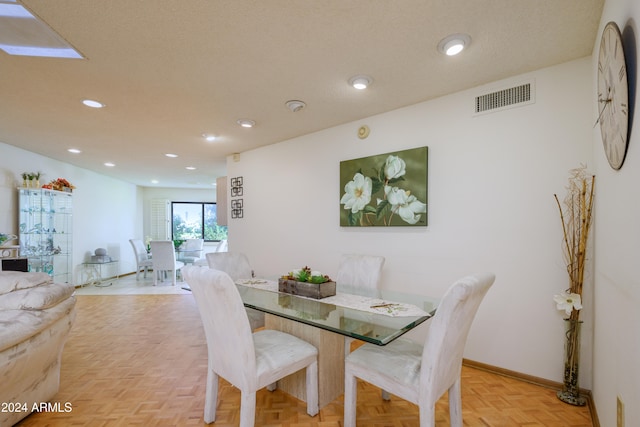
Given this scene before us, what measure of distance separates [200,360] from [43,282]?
133cm

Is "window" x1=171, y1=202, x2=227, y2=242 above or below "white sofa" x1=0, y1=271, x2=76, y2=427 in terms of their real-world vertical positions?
above

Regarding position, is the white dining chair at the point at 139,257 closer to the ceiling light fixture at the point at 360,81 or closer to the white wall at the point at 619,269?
the ceiling light fixture at the point at 360,81

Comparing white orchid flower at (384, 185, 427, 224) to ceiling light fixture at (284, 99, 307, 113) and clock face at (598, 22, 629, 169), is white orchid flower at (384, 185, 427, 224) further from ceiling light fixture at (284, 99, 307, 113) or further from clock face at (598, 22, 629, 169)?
clock face at (598, 22, 629, 169)

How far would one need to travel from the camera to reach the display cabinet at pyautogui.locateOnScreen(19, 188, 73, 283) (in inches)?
165

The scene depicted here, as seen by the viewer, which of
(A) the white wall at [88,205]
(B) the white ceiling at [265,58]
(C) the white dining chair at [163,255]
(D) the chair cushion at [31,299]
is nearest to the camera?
(B) the white ceiling at [265,58]

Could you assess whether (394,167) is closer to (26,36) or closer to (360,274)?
(360,274)

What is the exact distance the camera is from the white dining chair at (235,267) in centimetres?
263

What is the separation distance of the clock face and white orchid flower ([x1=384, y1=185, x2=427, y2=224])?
1307 millimetres

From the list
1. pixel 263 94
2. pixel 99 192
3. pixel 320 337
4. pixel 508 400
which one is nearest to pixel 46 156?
pixel 99 192

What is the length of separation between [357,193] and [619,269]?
2047mm

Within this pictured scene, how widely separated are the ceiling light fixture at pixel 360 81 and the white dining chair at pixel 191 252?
5565mm

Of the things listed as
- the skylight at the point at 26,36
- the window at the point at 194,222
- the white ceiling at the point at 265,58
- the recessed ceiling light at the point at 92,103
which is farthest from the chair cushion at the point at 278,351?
the window at the point at 194,222

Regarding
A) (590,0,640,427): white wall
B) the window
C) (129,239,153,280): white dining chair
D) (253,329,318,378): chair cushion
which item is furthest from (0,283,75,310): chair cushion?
the window

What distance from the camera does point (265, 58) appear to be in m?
1.97
